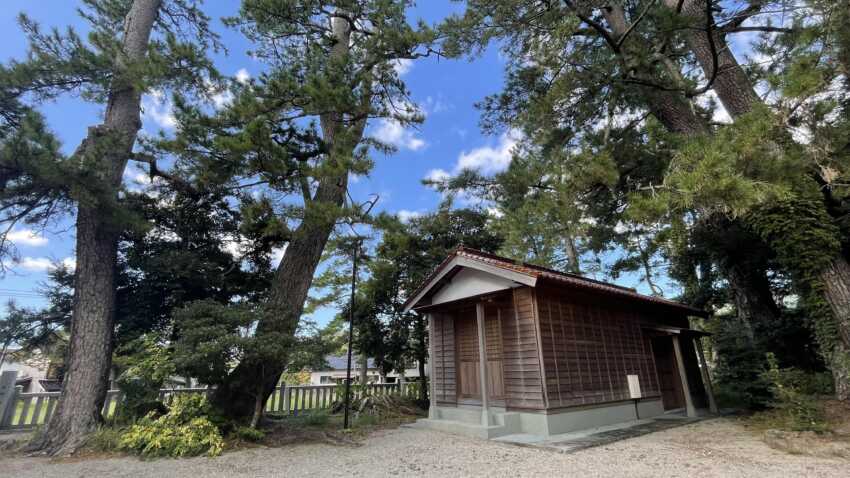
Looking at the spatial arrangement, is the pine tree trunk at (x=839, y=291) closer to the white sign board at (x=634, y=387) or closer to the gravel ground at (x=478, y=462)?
the gravel ground at (x=478, y=462)

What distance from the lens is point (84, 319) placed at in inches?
234

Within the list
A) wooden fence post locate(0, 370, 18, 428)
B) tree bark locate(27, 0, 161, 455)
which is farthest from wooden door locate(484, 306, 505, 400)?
wooden fence post locate(0, 370, 18, 428)

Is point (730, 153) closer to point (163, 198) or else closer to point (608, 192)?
point (608, 192)

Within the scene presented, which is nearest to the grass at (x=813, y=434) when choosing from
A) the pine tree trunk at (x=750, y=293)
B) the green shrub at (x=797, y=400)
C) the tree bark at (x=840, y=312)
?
the green shrub at (x=797, y=400)

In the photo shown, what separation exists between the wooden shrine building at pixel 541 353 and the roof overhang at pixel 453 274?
0.08 feet

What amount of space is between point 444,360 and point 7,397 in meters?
8.58

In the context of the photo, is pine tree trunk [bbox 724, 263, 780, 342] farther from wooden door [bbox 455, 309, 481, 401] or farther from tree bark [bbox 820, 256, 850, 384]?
wooden door [bbox 455, 309, 481, 401]

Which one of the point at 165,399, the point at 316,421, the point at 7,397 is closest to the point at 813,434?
the point at 316,421

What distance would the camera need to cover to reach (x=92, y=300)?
6.07 meters

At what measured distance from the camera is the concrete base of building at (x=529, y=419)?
6.01 meters

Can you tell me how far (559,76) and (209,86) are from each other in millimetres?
7176

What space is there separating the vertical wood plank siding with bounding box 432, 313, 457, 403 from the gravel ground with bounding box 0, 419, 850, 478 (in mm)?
2150

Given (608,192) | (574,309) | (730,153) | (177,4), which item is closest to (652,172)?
(608,192)

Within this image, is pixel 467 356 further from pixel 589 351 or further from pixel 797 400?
pixel 797 400
